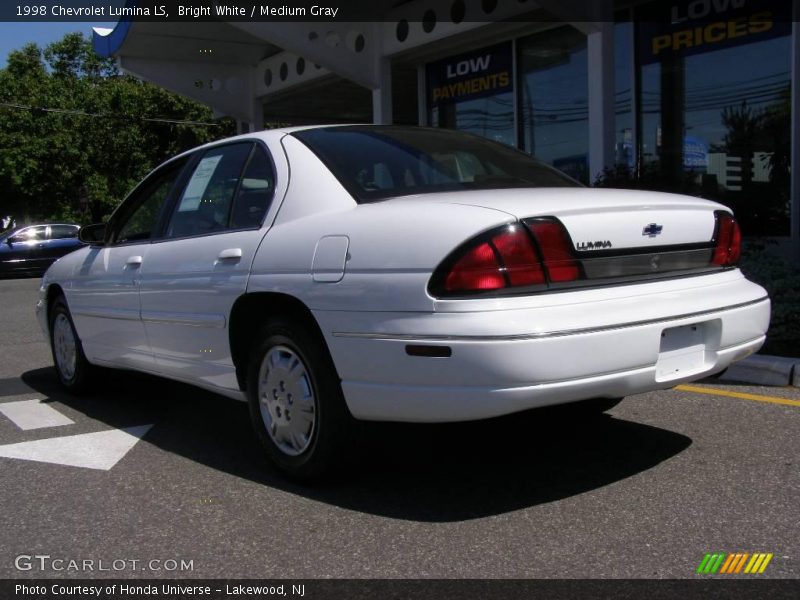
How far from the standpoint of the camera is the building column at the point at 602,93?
385 inches

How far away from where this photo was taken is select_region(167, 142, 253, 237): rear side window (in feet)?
13.9

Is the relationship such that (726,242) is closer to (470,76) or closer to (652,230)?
(652,230)

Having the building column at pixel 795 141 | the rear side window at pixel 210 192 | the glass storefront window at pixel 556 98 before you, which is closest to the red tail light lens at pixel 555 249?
the rear side window at pixel 210 192

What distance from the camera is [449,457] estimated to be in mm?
4086

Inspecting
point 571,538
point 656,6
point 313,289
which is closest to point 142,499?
point 313,289

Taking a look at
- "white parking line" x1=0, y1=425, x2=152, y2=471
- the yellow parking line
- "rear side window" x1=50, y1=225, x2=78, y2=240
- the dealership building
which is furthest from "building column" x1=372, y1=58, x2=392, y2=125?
"rear side window" x1=50, y1=225, x2=78, y2=240

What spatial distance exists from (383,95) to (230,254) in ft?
33.3

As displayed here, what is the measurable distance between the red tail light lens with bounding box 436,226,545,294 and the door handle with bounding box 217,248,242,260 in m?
1.25

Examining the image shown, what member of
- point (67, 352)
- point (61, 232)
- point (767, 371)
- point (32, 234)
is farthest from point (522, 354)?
point (61, 232)

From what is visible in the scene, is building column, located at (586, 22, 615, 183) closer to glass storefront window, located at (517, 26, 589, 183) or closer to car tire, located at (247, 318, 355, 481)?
glass storefront window, located at (517, 26, 589, 183)

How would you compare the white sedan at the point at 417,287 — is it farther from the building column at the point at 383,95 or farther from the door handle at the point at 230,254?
the building column at the point at 383,95

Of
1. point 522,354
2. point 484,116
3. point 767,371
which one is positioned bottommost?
point 767,371

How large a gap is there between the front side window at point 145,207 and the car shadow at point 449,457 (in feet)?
3.75

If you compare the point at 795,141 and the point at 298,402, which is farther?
the point at 795,141
